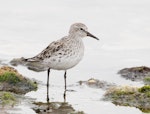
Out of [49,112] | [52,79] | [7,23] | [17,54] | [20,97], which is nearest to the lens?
[49,112]

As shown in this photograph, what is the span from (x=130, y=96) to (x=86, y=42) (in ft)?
25.4

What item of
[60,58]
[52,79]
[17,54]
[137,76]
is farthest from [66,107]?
[17,54]

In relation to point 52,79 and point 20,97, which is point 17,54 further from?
point 20,97

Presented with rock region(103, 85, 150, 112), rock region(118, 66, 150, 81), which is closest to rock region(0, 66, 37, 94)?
rock region(103, 85, 150, 112)

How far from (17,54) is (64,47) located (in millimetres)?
4741

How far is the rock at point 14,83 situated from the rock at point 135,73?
12.2ft

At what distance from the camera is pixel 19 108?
42.9ft

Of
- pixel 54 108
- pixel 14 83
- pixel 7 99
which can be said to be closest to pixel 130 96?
pixel 54 108

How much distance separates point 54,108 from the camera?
13.5 m

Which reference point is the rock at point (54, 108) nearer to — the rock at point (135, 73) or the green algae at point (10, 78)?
the green algae at point (10, 78)

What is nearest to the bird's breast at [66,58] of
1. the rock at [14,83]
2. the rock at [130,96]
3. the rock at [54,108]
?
the rock at [14,83]

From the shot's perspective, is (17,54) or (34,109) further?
(17,54)

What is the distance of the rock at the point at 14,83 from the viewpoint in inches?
615

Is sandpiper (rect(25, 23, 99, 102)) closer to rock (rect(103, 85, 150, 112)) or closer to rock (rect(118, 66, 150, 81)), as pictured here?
rock (rect(103, 85, 150, 112))
